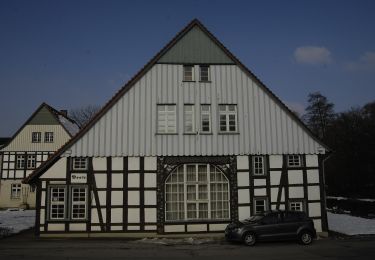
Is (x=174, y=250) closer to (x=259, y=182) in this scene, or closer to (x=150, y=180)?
(x=150, y=180)

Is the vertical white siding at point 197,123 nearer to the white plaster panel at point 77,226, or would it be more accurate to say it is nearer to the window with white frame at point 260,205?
the window with white frame at point 260,205

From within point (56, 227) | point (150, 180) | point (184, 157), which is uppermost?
point (184, 157)

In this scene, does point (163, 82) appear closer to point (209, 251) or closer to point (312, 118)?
point (209, 251)

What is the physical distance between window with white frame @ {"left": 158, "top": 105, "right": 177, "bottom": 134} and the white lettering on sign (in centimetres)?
463

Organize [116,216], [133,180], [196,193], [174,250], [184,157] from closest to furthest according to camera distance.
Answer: [174,250] < [116,216] < [133,180] < [196,193] < [184,157]

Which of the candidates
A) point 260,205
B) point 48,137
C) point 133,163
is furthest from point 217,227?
point 48,137

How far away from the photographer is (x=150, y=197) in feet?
69.6

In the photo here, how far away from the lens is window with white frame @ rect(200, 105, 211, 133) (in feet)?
72.7

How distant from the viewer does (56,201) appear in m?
21.0

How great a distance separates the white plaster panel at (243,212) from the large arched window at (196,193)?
2.15 feet

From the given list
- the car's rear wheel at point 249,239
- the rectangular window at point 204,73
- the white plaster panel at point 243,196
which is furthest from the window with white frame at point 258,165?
the rectangular window at point 204,73

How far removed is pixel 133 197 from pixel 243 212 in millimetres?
5900

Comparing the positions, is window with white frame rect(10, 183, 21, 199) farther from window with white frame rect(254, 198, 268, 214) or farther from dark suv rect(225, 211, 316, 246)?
dark suv rect(225, 211, 316, 246)

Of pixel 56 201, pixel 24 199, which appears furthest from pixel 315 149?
pixel 24 199
